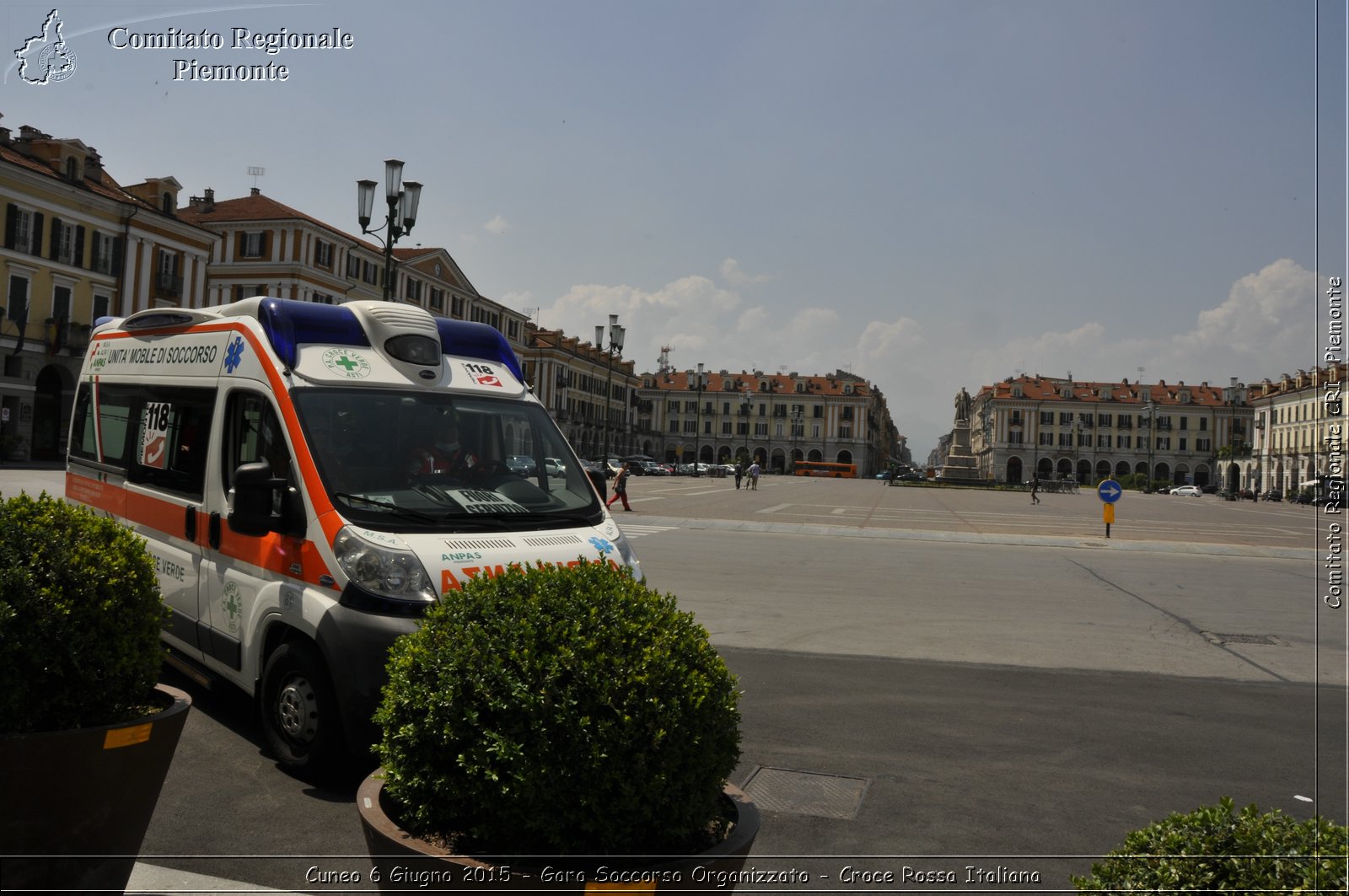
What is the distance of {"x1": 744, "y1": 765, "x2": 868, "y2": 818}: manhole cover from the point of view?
4.80 m

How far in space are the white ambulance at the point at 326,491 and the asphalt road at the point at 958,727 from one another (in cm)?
57

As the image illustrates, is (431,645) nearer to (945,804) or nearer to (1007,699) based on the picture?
(945,804)

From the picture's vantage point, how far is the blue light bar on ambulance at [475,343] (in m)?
6.41

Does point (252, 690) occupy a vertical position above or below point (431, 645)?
below

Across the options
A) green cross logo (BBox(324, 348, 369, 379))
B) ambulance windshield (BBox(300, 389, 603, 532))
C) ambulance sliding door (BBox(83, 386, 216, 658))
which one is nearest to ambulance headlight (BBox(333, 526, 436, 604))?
ambulance windshield (BBox(300, 389, 603, 532))

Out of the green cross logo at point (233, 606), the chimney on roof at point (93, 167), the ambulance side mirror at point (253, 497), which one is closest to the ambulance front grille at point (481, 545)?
the ambulance side mirror at point (253, 497)

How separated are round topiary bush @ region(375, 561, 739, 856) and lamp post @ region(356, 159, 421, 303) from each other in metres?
16.2

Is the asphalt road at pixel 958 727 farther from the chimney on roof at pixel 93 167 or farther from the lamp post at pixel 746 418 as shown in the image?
the lamp post at pixel 746 418

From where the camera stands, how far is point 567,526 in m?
5.64

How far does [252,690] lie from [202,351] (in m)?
2.35

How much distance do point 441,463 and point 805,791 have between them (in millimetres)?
2777

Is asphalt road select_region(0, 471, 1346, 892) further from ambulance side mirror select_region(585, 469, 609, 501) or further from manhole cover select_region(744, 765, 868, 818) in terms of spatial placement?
ambulance side mirror select_region(585, 469, 609, 501)

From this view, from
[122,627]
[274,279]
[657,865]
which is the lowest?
[657,865]

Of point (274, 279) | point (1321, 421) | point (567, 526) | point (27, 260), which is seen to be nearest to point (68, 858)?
point (567, 526)
